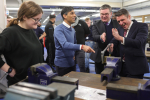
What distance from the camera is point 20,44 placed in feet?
4.17

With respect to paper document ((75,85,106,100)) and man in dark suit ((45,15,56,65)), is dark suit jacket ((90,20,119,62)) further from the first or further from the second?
man in dark suit ((45,15,56,65))

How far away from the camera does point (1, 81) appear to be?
7.62ft

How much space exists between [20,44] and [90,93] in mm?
789

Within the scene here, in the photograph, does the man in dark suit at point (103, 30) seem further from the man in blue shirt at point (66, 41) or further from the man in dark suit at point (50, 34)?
the man in dark suit at point (50, 34)

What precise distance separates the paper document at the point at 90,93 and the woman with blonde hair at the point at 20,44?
1.87ft

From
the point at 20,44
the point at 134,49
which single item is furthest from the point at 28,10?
the point at 134,49

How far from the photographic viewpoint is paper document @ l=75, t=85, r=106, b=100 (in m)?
1.09

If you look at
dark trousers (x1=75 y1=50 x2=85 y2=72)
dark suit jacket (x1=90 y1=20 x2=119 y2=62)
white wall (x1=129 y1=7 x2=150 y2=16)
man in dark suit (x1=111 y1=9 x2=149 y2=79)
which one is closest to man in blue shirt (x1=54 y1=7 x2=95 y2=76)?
dark suit jacket (x1=90 y1=20 x2=119 y2=62)

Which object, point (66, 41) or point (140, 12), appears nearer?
point (66, 41)

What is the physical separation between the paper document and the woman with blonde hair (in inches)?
22.5

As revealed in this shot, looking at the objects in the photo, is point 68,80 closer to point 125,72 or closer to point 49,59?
point 125,72

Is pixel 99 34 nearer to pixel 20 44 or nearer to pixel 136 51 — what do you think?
pixel 136 51

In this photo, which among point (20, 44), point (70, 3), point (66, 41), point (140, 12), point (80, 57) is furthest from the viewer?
point (140, 12)

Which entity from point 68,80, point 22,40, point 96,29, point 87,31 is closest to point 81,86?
point 68,80
